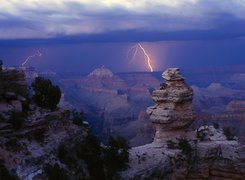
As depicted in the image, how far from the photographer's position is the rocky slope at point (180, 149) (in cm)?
3381

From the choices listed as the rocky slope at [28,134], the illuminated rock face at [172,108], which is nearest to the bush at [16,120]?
the rocky slope at [28,134]

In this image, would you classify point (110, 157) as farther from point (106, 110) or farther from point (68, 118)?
point (106, 110)

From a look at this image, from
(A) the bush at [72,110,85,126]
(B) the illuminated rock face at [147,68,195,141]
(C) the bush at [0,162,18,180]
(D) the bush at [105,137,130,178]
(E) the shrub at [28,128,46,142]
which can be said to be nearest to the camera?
(C) the bush at [0,162,18,180]

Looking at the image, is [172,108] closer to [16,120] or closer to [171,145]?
[171,145]

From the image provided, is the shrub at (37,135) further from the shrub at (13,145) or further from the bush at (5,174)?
the bush at (5,174)

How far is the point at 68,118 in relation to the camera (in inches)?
1131

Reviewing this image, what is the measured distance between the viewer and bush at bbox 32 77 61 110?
1143 inches

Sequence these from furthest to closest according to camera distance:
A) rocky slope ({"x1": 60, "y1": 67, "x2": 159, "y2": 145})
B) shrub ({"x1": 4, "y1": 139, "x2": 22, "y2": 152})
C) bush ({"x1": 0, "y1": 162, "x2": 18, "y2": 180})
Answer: rocky slope ({"x1": 60, "y1": 67, "x2": 159, "y2": 145}) < shrub ({"x1": 4, "y1": 139, "x2": 22, "y2": 152}) < bush ({"x1": 0, "y1": 162, "x2": 18, "y2": 180})

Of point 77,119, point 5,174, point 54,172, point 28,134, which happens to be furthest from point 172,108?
point 5,174

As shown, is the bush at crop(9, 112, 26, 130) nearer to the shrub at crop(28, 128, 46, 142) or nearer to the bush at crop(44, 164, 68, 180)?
the shrub at crop(28, 128, 46, 142)

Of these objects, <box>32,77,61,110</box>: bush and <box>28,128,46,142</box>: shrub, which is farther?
<box>32,77,61,110</box>: bush

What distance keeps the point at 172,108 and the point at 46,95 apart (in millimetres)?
11887

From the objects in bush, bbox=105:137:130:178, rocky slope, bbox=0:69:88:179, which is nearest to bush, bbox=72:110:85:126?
rocky slope, bbox=0:69:88:179

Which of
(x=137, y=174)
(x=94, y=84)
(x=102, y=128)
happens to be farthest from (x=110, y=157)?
(x=94, y=84)
